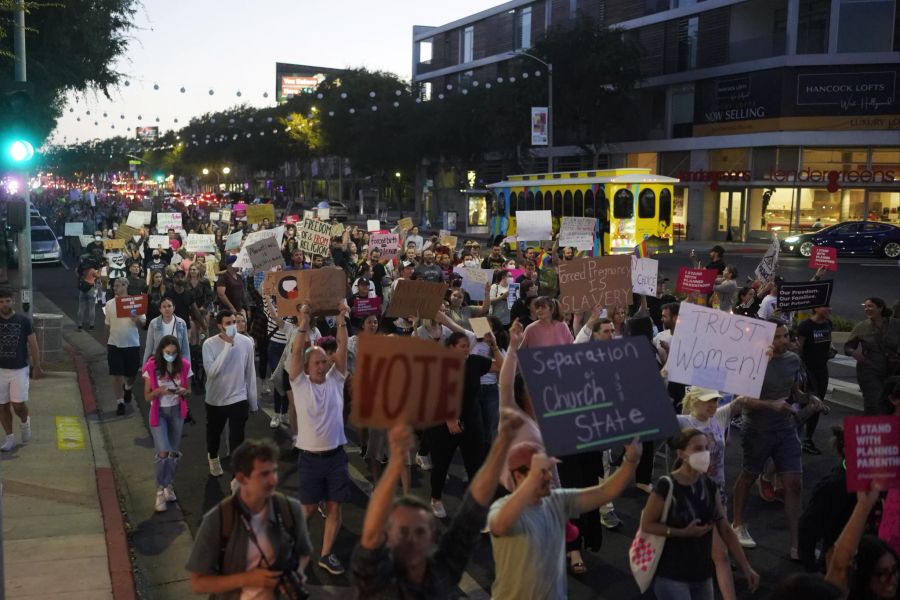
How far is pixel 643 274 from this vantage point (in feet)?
38.0

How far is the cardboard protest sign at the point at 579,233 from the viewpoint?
17.4 m

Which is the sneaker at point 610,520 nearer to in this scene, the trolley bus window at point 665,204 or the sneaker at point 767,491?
the sneaker at point 767,491

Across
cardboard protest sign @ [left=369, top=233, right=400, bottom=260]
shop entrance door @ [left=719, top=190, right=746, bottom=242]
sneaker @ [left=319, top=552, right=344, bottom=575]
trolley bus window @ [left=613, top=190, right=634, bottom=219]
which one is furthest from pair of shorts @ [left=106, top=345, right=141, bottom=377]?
shop entrance door @ [left=719, top=190, right=746, bottom=242]

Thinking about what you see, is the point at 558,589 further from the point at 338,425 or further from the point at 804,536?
the point at 338,425

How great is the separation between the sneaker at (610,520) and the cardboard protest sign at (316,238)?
9622mm

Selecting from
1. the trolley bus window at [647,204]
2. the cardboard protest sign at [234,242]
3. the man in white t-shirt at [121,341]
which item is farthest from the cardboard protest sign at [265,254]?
the trolley bus window at [647,204]

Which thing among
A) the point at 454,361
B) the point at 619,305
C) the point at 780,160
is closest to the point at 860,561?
the point at 454,361

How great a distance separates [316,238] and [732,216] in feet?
117

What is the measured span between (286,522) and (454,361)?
4.55 ft

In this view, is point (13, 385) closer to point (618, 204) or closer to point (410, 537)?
point (410, 537)

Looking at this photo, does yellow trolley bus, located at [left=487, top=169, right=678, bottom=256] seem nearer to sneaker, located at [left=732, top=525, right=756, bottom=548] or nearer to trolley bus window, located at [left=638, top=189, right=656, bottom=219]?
trolley bus window, located at [left=638, top=189, right=656, bottom=219]

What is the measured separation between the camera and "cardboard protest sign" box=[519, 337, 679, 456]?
4.21 metres

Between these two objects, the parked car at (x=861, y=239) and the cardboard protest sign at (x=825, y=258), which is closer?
the cardboard protest sign at (x=825, y=258)

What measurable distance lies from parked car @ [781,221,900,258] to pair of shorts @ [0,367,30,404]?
29699mm
